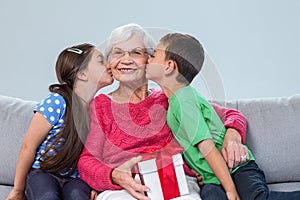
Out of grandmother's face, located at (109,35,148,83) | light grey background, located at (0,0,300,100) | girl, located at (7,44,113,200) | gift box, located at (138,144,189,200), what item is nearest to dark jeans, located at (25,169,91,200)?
girl, located at (7,44,113,200)

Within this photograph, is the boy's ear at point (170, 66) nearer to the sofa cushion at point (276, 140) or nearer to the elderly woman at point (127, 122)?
the elderly woman at point (127, 122)

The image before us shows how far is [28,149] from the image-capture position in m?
1.84

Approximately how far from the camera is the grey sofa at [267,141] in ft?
6.59

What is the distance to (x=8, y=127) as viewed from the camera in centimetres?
206

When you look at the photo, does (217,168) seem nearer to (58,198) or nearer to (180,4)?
(58,198)

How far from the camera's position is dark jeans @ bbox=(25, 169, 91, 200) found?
173 cm

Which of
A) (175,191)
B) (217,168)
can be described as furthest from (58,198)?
(217,168)

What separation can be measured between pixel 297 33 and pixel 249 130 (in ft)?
2.74

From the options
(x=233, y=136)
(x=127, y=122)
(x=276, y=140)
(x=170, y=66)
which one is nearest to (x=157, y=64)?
(x=170, y=66)

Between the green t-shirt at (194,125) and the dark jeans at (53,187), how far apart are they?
351 mm

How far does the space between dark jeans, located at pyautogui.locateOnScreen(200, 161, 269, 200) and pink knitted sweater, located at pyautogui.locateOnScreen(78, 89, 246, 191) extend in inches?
5.6

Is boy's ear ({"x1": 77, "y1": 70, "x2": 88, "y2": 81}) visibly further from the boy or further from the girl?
the boy

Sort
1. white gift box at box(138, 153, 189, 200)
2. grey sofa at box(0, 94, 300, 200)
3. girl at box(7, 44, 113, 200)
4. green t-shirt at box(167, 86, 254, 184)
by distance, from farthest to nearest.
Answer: grey sofa at box(0, 94, 300, 200), girl at box(7, 44, 113, 200), green t-shirt at box(167, 86, 254, 184), white gift box at box(138, 153, 189, 200)

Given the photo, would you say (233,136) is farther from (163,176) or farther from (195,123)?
(163,176)
